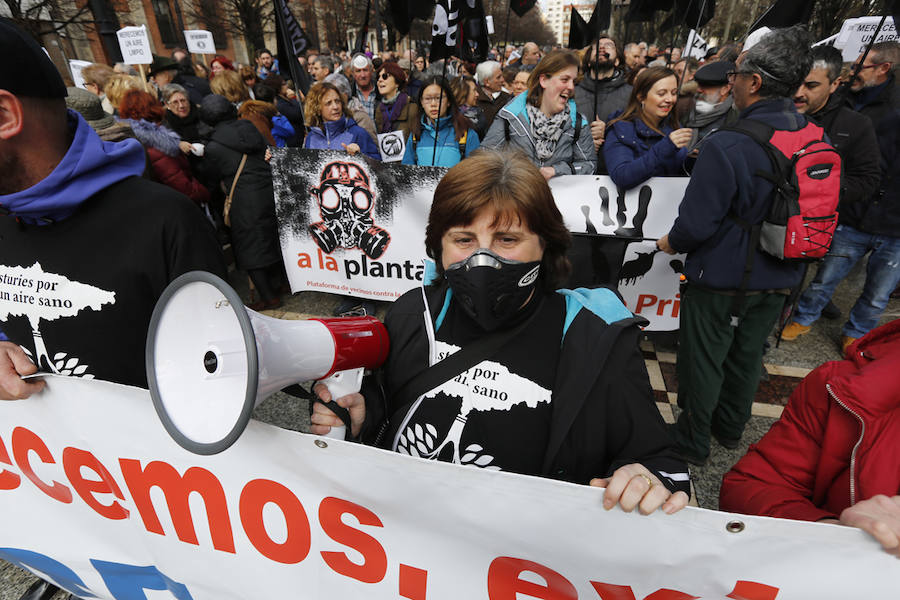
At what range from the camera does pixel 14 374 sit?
1.31 m

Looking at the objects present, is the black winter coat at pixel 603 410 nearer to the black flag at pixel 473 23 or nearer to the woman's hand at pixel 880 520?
the woman's hand at pixel 880 520

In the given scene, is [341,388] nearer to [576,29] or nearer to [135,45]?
[135,45]

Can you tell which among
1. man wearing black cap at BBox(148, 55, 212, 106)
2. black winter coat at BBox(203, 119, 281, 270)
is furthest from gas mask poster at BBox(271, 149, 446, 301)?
man wearing black cap at BBox(148, 55, 212, 106)

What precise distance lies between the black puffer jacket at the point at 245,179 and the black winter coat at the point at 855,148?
4249 mm

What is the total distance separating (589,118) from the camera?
5.09 m

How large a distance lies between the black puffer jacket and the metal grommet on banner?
415 centimetres

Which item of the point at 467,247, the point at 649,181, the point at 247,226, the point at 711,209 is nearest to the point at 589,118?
the point at 649,181

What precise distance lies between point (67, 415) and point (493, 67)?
6.81m

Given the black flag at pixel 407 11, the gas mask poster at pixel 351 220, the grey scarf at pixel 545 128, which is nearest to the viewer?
the grey scarf at pixel 545 128

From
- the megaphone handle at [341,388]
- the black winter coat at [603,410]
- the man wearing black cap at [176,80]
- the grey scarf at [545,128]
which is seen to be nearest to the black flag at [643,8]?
the grey scarf at [545,128]

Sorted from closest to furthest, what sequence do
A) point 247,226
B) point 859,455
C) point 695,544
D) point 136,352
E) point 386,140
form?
point 695,544 → point 859,455 → point 136,352 → point 386,140 → point 247,226

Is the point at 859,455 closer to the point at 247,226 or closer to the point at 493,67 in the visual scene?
the point at 247,226

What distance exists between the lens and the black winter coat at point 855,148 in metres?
3.05

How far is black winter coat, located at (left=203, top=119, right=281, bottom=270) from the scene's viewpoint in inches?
161
